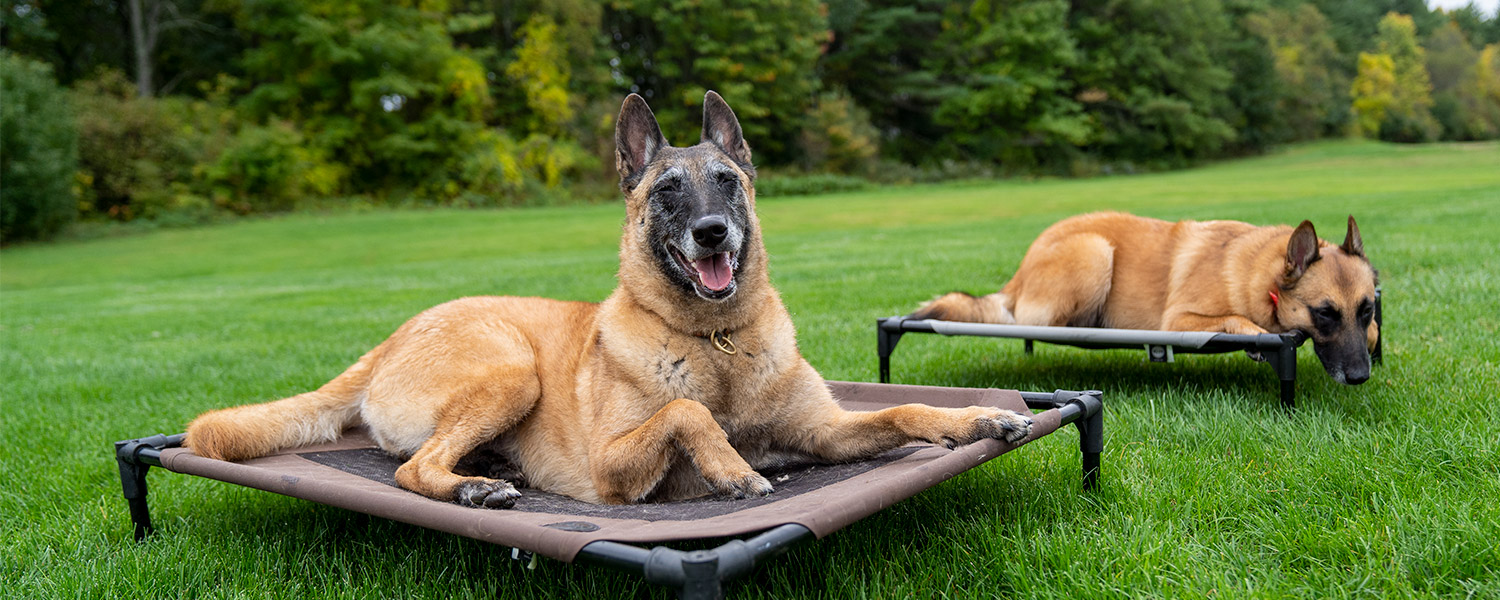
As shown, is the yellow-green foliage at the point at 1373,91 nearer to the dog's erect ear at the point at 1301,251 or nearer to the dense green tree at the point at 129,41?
the dense green tree at the point at 129,41

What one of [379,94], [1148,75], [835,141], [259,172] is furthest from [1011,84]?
[259,172]

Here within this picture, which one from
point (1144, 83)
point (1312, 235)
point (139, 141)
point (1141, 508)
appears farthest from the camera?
point (1144, 83)

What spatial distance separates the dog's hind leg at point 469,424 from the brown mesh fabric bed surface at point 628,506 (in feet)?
0.35

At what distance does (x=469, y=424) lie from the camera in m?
3.12

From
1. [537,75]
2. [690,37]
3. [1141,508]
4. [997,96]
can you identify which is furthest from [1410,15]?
[1141,508]

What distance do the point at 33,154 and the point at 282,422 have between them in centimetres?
2569

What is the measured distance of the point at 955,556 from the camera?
8.23 feet

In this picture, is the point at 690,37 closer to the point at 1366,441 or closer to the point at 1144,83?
the point at 1144,83

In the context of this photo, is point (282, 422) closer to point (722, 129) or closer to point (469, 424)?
point (469, 424)

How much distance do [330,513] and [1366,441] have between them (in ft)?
12.5

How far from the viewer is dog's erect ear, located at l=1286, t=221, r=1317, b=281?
3928 mm

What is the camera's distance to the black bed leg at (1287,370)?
3.64 metres

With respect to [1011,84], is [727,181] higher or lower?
lower

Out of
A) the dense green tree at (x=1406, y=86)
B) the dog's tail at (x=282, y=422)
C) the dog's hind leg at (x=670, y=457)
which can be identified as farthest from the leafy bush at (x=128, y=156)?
the dense green tree at (x=1406, y=86)
